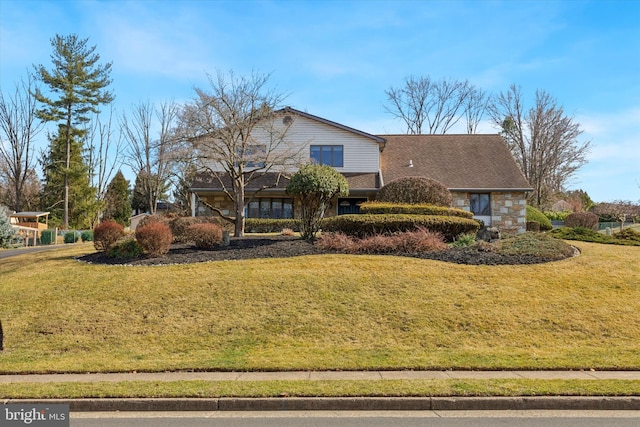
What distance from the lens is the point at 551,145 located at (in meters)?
46.7

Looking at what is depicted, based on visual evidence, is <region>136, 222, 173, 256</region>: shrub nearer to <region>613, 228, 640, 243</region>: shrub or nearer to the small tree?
the small tree

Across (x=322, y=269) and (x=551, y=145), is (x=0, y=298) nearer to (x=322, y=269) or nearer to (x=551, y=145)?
(x=322, y=269)

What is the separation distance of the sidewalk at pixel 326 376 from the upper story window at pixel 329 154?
22.2m

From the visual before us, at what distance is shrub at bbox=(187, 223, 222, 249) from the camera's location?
16.8 m

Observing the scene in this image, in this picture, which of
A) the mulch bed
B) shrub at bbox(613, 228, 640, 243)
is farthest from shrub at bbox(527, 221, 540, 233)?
the mulch bed

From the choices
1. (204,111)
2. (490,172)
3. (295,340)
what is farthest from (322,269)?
(490,172)

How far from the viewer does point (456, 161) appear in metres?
31.2

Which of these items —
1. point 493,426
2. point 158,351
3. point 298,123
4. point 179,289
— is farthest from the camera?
point 298,123

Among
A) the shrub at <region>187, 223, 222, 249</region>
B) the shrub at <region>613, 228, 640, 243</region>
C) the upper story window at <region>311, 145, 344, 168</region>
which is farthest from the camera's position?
the upper story window at <region>311, 145, 344, 168</region>

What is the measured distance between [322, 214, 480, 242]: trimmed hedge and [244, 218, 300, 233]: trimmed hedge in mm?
10923

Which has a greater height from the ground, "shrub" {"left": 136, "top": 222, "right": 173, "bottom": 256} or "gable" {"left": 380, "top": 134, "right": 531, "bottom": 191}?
"gable" {"left": 380, "top": 134, "right": 531, "bottom": 191}

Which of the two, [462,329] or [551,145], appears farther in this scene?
[551,145]

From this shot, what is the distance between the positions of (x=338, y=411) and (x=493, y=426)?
1921 millimetres

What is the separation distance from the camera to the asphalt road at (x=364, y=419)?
620 cm
